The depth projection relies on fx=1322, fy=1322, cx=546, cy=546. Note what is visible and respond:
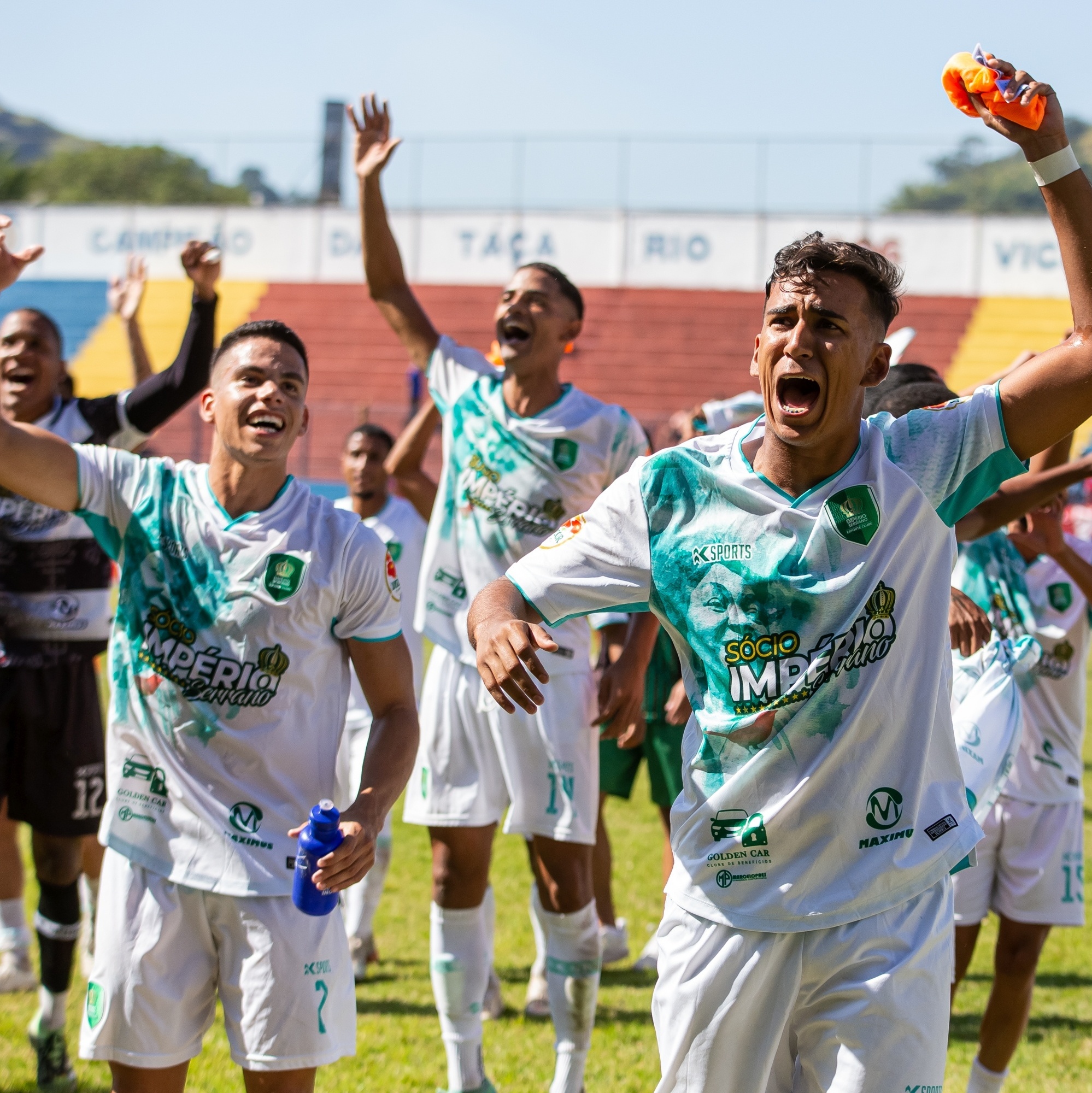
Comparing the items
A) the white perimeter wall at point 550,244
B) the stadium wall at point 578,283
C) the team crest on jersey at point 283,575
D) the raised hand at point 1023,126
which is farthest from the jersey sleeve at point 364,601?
the white perimeter wall at point 550,244

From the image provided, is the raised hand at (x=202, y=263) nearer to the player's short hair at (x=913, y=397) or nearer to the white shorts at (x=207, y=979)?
the white shorts at (x=207, y=979)

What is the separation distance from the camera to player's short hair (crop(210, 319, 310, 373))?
12.2 ft

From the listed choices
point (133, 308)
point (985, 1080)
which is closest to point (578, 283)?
point (133, 308)

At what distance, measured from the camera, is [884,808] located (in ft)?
9.08

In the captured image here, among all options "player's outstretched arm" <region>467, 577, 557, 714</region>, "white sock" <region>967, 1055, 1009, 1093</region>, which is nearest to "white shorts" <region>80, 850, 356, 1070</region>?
"player's outstretched arm" <region>467, 577, 557, 714</region>

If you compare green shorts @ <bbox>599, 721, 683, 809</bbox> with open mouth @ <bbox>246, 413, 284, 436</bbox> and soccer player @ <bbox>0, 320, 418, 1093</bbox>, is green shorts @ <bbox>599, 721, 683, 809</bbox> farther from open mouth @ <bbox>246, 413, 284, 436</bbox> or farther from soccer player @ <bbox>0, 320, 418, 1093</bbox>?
open mouth @ <bbox>246, 413, 284, 436</bbox>

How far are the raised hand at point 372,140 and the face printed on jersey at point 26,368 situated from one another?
1398mm

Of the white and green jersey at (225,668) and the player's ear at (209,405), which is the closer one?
the white and green jersey at (225,668)

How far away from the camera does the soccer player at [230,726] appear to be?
3.34 m

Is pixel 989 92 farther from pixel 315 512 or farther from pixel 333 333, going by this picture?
pixel 333 333

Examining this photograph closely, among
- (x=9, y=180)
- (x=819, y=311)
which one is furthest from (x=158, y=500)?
(x=9, y=180)

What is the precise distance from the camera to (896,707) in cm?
279

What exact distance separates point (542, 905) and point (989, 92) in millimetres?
3274

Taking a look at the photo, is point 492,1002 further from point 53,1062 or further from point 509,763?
point 53,1062
